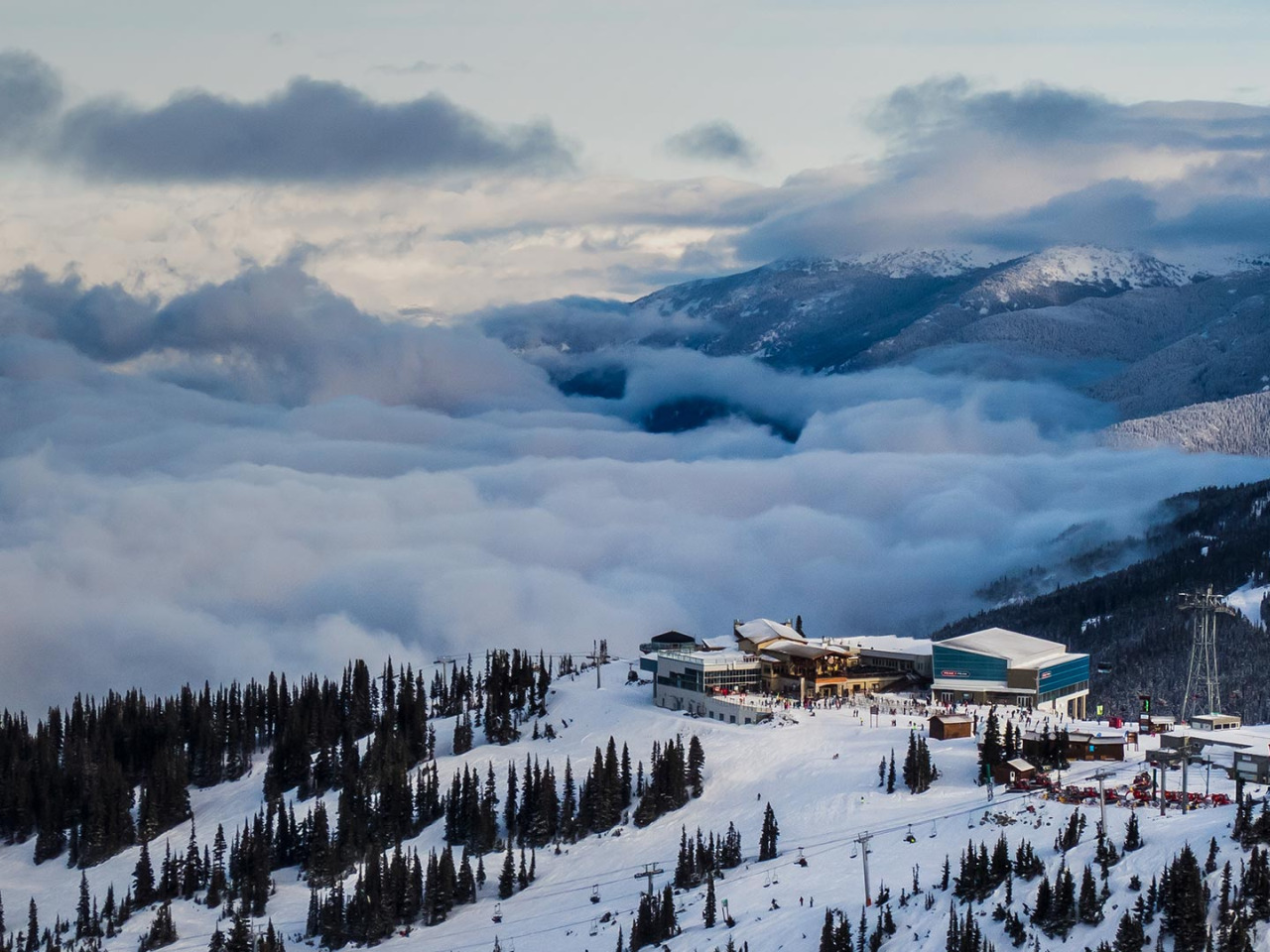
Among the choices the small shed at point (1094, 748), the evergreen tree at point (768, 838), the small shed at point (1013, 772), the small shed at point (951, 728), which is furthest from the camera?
the small shed at point (951, 728)

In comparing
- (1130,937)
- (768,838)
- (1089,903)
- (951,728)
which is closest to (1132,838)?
(1089,903)

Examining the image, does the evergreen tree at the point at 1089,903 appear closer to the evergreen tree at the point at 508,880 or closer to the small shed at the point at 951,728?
the small shed at the point at 951,728

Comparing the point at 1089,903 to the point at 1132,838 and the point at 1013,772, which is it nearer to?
the point at 1132,838

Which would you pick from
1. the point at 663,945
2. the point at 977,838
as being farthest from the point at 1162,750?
the point at 663,945

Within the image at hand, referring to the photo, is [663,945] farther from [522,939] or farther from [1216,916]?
[1216,916]

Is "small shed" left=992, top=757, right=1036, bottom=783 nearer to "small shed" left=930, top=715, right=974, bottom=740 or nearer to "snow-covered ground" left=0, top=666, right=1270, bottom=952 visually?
"snow-covered ground" left=0, top=666, right=1270, bottom=952

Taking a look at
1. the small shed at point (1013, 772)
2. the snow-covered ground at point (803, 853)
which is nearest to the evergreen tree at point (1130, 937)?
the snow-covered ground at point (803, 853)
